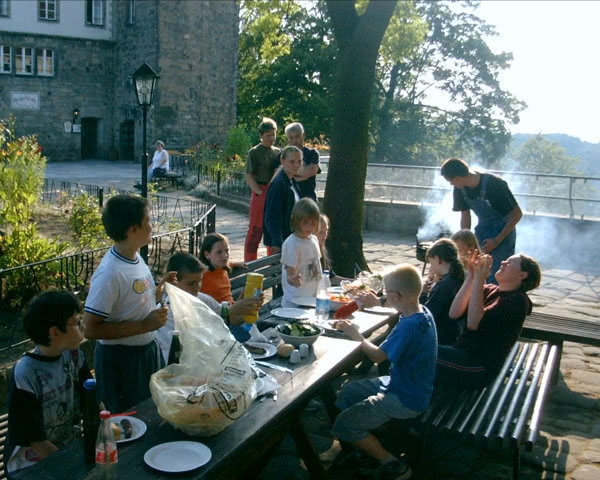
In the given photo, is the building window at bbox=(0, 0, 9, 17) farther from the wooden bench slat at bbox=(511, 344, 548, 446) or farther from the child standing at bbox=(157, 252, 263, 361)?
the wooden bench slat at bbox=(511, 344, 548, 446)

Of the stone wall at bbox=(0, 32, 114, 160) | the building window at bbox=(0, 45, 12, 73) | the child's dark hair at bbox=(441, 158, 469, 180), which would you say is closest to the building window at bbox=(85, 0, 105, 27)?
the stone wall at bbox=(0, 32, 114, 160)

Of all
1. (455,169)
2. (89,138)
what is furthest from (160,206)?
(89,138)

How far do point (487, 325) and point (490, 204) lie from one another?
220cm

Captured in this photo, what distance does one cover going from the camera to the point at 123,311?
10.6 feet

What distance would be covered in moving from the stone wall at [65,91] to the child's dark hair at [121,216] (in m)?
30.4

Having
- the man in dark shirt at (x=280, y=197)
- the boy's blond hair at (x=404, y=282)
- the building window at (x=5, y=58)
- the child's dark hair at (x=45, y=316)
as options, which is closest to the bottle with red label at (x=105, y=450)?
the child's dark hair at (x=45, y=316)

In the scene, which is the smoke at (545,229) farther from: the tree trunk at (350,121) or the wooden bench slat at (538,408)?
the wooden bench slat at (538,408)

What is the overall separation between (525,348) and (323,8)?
3233 centimetres

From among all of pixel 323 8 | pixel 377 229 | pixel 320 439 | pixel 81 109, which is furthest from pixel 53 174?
pixel 320 439

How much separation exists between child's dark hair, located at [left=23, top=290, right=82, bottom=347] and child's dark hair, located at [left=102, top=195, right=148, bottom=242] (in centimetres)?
47

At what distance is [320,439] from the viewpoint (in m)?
4.36

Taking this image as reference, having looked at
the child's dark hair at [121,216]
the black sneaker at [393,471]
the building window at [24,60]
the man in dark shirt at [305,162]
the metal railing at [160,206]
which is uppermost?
the building window at [24,60]

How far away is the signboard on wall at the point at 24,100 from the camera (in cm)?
3045

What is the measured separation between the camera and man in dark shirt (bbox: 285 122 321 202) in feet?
23.1
